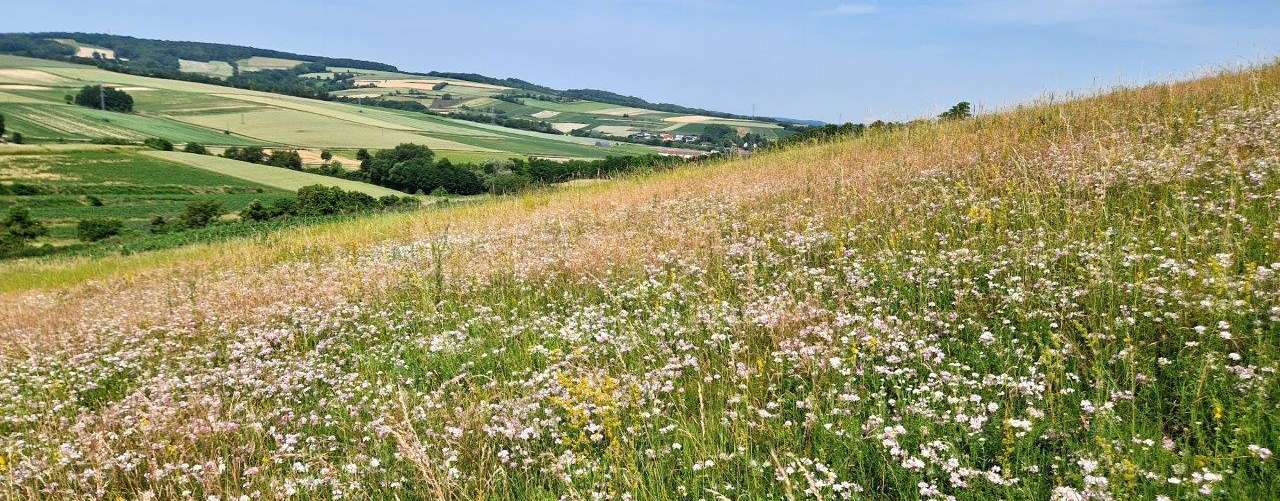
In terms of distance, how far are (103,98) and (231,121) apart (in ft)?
68.3

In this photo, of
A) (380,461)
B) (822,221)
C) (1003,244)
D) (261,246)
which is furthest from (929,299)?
(261,246)

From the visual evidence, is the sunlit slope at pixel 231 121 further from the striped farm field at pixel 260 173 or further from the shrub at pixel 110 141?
the striped farm field at pixel 260 173

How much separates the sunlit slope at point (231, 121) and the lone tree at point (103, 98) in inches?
114

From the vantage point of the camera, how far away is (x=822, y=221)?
7973mm

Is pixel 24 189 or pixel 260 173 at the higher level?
pixel 260 173

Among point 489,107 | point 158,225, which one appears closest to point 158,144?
point 158,225

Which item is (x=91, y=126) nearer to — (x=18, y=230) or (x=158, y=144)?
(x=158, y=144)

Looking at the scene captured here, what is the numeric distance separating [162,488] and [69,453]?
78cm

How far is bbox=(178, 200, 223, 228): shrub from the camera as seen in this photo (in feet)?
179

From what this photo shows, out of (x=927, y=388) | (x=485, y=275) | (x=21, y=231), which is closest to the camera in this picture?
(x=927, y=388)

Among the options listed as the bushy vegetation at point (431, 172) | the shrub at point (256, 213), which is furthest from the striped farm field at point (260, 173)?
the shrub at point (256, 213)

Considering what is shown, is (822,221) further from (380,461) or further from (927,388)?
(380,461)

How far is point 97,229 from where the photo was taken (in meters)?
56.5

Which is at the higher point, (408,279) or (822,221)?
(822,221)
